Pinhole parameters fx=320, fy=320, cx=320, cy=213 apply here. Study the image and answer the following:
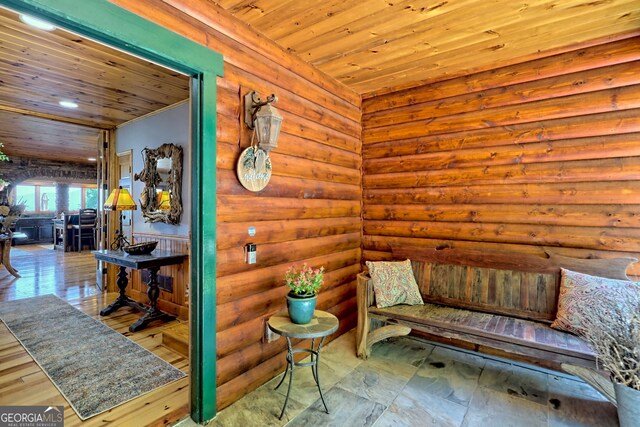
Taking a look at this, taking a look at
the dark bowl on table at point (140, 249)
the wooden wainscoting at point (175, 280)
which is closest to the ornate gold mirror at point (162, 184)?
the wooden wainscoting at point (175, 280)

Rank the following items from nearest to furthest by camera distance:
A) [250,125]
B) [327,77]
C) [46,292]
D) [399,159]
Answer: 1. [250,125]
2. [327,77]
3. [399,159]
4. [46,292]

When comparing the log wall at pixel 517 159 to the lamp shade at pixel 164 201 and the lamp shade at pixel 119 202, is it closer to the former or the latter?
the lamp shade at pixel 164 201

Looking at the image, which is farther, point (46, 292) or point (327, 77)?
point (46, 292)

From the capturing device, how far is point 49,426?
2033 mm

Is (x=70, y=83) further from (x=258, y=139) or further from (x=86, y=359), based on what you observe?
(x=86, y=359)

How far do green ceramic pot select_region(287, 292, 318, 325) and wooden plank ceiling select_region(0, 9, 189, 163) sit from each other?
2.51m

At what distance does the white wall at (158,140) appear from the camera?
157 inches

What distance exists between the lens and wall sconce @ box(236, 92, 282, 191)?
2.25 m

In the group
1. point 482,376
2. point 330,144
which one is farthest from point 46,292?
point 482,376

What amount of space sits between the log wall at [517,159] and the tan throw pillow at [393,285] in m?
0.51

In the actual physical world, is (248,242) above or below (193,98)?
Answer: below

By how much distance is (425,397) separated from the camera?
2.32m

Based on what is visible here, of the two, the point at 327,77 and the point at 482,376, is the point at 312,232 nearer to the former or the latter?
the point at 327,77

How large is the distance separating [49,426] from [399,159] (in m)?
3.60
